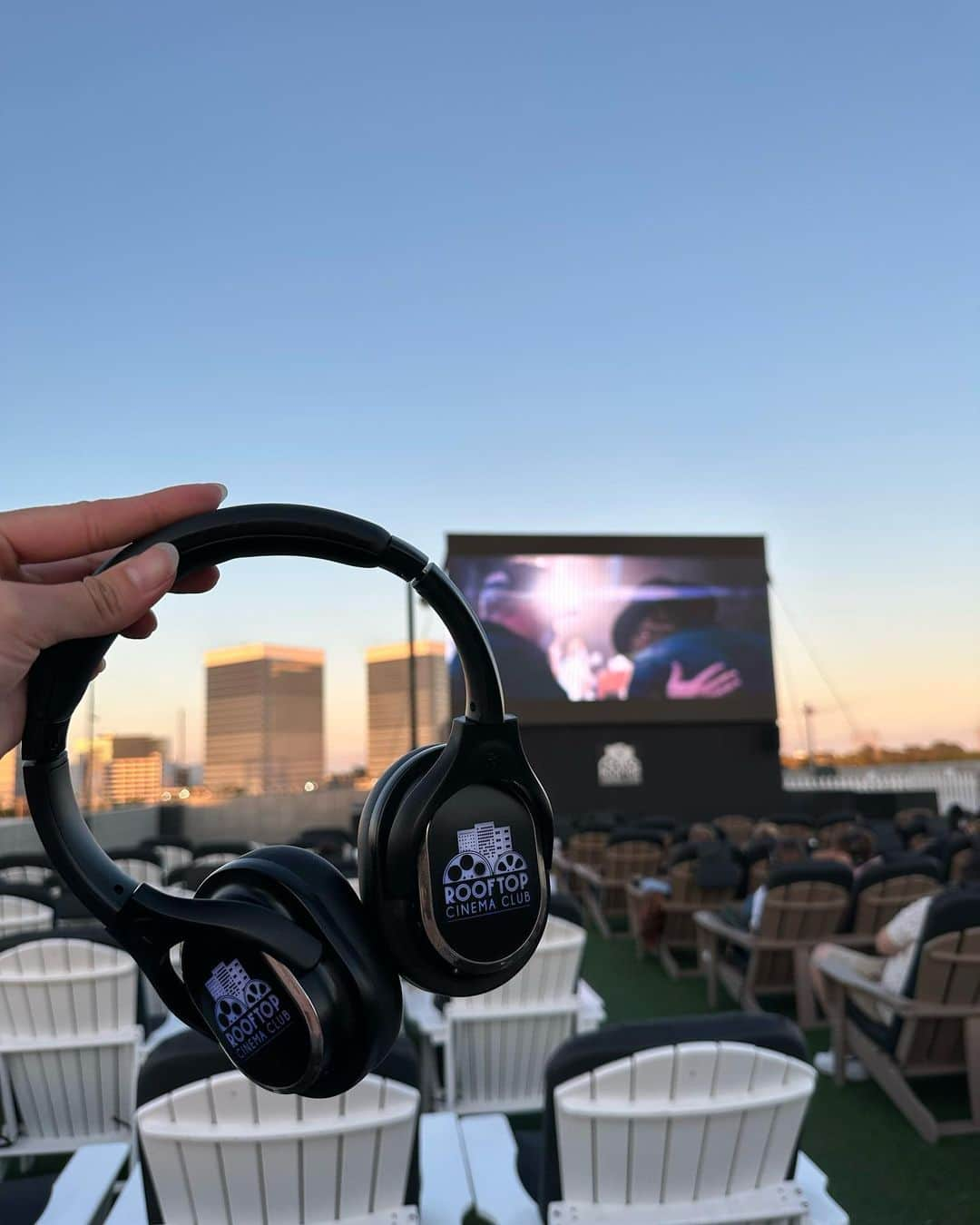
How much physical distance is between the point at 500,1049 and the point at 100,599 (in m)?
3.50

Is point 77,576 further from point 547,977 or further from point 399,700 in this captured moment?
point 399,700

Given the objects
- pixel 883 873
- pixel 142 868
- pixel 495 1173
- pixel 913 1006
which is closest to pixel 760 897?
pixel 883 873

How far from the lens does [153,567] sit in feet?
2.07

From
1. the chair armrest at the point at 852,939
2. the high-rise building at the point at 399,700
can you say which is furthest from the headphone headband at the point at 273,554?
the high-rise building at the point at 399,700

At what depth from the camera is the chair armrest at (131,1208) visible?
1.98m

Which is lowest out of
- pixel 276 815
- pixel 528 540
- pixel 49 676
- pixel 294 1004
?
pixel 276 815

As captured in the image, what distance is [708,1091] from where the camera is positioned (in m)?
1.94

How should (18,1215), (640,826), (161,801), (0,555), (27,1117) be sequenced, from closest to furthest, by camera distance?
1. (0,555)
2. (18,1215)
3. (27,1117)
4. (640,826)
5. (161,801)

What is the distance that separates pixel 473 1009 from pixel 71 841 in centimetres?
323

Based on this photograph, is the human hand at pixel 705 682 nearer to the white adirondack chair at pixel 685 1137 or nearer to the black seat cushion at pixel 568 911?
the black seat cushion at pixel 568 911

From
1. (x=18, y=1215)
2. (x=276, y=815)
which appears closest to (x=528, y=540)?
(x=276, y=815)

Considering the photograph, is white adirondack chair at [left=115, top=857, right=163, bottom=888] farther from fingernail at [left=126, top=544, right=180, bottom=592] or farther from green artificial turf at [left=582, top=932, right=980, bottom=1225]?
fingernail at [left=126, top=544, right=180, bottom=592]

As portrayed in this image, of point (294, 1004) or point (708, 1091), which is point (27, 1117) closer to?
point (708, 1091)

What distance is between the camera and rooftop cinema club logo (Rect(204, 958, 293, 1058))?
0.64 meters
